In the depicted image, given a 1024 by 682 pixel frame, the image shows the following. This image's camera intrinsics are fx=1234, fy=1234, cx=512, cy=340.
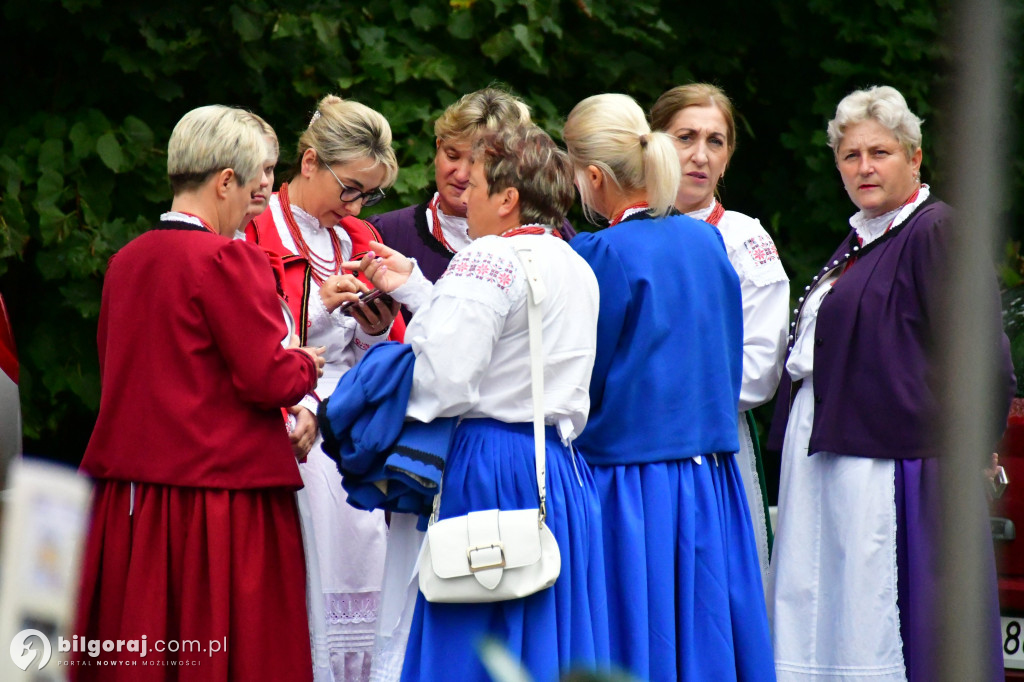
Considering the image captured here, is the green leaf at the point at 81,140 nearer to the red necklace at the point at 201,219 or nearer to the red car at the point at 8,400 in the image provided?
the red car at the point at 8,400

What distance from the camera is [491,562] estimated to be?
8.50 feet

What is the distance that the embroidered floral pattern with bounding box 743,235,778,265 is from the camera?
13.0ft

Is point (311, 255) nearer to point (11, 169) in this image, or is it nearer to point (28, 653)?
point (11, 169)

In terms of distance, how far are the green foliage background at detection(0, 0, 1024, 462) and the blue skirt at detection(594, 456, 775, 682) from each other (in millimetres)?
1911

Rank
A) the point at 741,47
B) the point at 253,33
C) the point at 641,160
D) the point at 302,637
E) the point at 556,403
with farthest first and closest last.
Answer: the point at 741,47
the point at 253,33
the point at 641,160
the point at 302,637
the point at 556,403

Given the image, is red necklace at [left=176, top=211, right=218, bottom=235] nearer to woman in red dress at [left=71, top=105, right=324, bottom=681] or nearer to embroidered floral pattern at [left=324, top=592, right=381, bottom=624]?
woman in red dress at [left=71, top=105, right=324, bottom=681]

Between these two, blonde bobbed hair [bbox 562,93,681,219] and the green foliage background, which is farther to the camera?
the green foliage background

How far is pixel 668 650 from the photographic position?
10.2ft

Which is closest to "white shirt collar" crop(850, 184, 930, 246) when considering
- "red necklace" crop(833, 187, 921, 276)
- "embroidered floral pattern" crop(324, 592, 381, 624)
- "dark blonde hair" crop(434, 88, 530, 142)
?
"red necklace" crop(833, 187, 921, 276)

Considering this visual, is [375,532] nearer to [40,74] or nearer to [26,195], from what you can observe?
[26,195]

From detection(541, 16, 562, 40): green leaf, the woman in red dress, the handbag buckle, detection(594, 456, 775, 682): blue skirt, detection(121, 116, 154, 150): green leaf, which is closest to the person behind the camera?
the handbag buckle

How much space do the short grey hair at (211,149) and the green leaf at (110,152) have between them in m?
1.81

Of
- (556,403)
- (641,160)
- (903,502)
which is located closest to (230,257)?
(556,403)

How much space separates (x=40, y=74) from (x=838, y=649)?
3.79 metres
